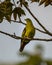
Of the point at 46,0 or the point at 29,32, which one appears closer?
the point at 46,0

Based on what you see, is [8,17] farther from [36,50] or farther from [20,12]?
[36,50]

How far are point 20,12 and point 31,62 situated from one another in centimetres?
103

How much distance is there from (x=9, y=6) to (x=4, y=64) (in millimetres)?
1010

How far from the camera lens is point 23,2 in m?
1.29

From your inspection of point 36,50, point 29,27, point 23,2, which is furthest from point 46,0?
point 36,50

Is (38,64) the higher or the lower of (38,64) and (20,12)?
the higher

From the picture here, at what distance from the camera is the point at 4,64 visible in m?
0.27

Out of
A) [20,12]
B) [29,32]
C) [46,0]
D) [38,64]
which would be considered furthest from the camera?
[29,32]

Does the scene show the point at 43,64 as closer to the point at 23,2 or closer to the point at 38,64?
the point at 38,64

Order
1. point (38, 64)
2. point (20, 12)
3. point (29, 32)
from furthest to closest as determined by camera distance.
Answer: point (29, 32), point (20, 12), point (38, 64)

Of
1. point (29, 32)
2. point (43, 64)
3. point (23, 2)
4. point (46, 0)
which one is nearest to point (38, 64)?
point (43, 64)

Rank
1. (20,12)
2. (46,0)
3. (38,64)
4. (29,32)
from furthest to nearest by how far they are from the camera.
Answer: (29,32) < (20,12) < (46,0) < (38,64)

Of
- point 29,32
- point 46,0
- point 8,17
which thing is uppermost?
point 46,0

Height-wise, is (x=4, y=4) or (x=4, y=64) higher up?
(x=4, y=64)
